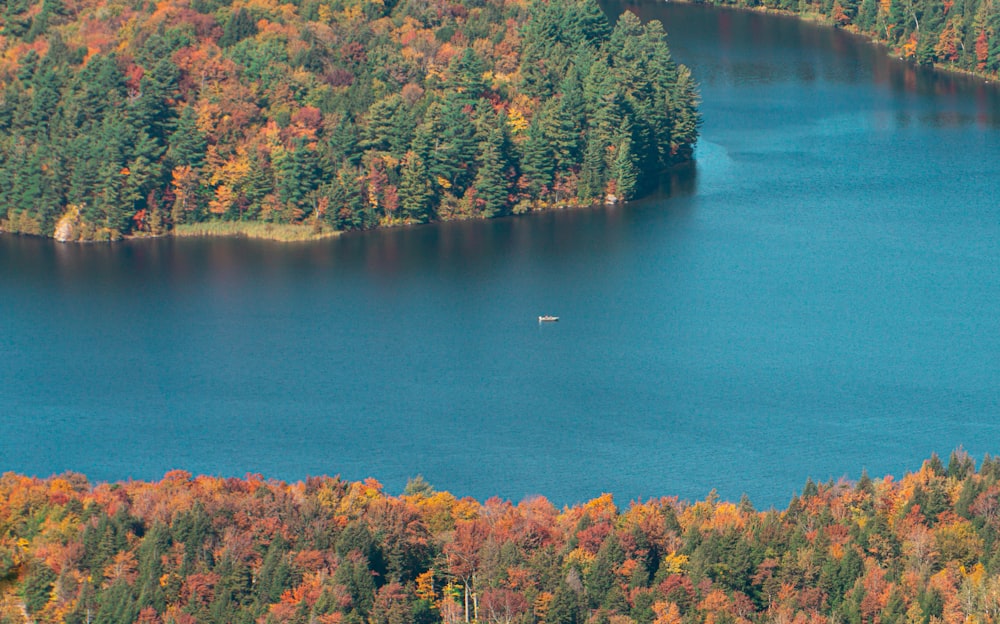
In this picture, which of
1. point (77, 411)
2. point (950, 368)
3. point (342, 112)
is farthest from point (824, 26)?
point (77, 411)

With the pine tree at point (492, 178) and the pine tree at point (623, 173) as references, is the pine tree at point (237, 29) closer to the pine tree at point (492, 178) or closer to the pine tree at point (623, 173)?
the pine tree at point (492, 178)

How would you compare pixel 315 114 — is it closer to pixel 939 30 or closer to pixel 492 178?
pixel 492 178

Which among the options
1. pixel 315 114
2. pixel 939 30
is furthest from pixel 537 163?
pixel 939 30

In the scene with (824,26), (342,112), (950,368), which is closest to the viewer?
(950,368)

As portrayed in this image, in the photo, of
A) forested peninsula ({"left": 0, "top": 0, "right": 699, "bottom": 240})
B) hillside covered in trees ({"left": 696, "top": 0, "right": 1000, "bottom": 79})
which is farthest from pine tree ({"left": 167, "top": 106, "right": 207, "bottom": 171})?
hillside covered in trees ({"left": 696, "top": 0, "right": 1000, "bottom": 79})

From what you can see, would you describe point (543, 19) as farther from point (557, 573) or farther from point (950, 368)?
point (557, 573)

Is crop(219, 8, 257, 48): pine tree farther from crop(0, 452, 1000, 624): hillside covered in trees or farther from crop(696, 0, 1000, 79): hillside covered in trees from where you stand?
crop(696, 0, 1000, 79): hillside covered in trees
